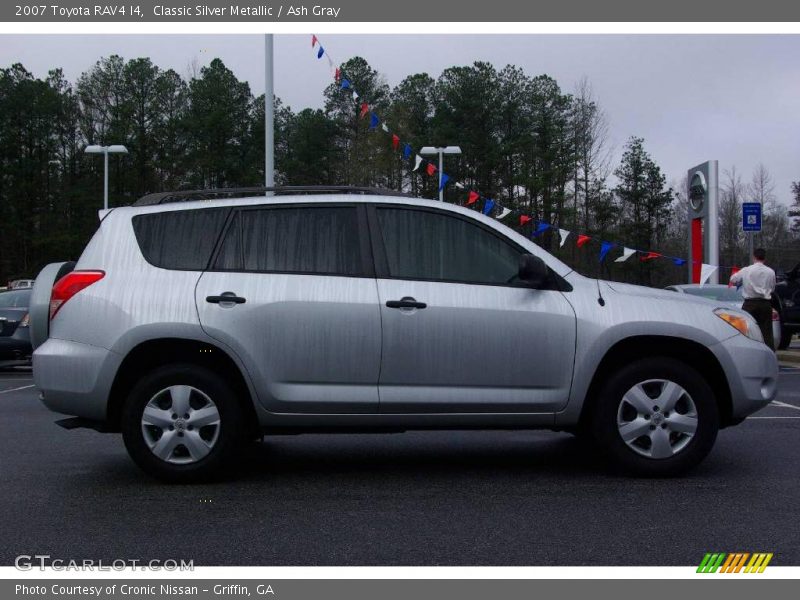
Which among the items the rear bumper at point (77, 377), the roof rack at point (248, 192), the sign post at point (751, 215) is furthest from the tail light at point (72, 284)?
the sign post at point (751, 215)

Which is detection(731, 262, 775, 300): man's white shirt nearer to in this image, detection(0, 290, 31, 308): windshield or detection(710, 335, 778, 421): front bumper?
detection(710, 335, 778, 421): front bumper

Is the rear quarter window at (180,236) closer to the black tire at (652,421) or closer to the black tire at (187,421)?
the black tire at (187,421)

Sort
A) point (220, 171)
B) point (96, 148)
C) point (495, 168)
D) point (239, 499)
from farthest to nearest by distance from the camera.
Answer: point (220, 171) → point (495, 168) → point (96, 148) → point (239, 499)

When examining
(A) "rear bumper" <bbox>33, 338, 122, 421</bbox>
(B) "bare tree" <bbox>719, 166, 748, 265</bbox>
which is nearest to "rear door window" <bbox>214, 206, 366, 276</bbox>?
(A) "rear bumper" <bbox>33, 338, 122, 421</bbox>

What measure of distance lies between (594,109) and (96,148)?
30085 mm

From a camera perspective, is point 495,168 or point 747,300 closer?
point 747,300

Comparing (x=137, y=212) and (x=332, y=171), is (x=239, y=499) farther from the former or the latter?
(x=332, y=171)

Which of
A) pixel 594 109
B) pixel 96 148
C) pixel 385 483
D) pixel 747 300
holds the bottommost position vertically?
pixel 385 483

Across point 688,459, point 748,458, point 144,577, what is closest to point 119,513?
point 144,577

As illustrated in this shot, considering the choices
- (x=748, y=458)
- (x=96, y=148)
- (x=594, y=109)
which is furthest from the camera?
(x=594, y=109)

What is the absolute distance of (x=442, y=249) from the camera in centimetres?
587

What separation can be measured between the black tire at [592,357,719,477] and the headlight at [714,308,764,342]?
1.51 ft

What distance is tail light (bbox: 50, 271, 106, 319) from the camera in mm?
5754

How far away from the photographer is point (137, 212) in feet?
19.6
